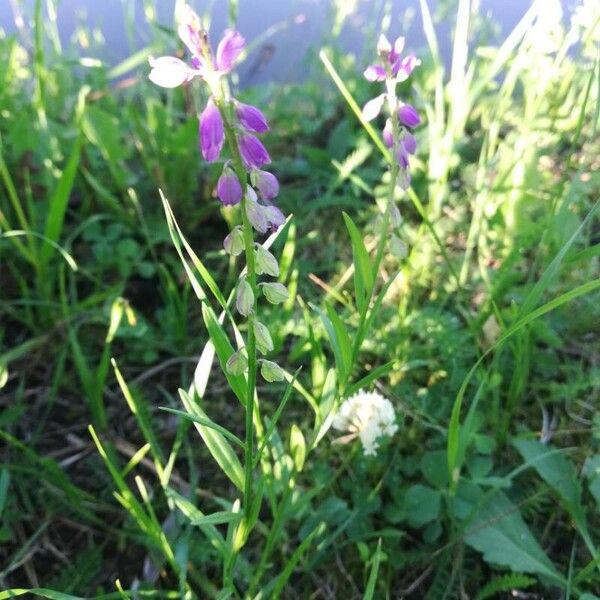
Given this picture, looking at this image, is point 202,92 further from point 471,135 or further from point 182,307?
point 471,135

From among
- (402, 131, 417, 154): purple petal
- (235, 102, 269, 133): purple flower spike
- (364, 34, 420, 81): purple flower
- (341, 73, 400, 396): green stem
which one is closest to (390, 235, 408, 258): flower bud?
(341, 73, 400, 396): green stem

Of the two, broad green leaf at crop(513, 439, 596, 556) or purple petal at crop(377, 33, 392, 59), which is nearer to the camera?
purple petal at crop(377, 33, 392, 59)

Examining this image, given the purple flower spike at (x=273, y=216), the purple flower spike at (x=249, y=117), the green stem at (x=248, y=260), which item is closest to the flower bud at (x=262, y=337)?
the green stem at (x=248, y=260)

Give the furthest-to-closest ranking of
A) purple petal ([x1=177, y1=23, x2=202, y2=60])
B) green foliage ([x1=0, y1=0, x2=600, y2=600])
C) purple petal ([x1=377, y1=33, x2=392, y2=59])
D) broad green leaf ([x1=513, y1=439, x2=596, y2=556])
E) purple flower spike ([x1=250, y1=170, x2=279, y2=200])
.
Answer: broad green leaf ([x1=513, y1=439, x2=596, y2=556]) < green foliage ([x1=0, y1=0, x2=600, y2=600]) < purple petal ([x1=377, y1=33, x2=392, y2=59]) < purple flower spike ([x1=250, y1=170, x2=279, y2=200]) < purple petal ([x1=177, y1=23, x2=202, y2=60])

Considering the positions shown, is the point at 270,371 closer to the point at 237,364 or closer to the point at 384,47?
the point at 237,364

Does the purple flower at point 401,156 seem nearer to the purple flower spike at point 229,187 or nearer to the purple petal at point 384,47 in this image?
the purple petal at point 384,47

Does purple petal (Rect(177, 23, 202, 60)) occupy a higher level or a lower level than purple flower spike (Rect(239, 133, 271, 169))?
higher

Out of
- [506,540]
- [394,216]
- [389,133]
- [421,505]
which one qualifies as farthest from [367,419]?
[389,133]

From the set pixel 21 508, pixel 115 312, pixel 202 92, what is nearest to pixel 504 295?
pixel 115 312

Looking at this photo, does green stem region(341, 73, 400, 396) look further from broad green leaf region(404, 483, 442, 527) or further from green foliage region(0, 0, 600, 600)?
broad green leaf region(404, 483, 442, 527)
